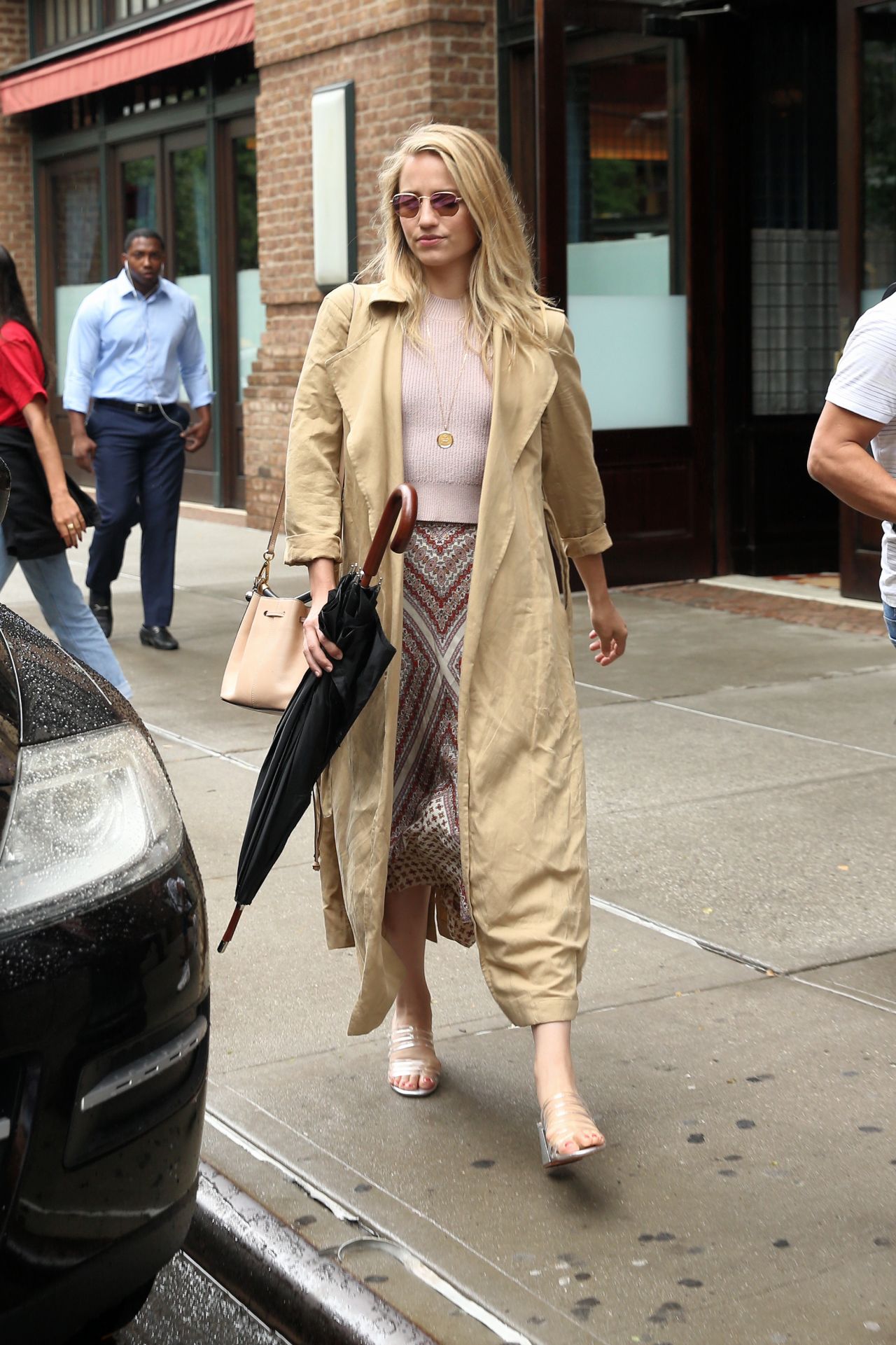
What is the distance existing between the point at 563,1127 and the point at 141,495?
20.2 feet

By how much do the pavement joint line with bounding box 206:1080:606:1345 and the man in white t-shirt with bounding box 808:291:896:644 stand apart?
1.64 meters

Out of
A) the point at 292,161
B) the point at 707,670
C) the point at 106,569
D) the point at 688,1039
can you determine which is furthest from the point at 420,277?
the point at 292,161

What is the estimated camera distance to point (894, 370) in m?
3.63

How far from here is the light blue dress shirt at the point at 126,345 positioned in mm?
8852

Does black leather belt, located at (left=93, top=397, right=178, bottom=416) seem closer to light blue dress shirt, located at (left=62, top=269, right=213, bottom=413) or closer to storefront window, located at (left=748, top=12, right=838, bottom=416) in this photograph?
light blue dress shirt, located at (left=62, top=269, right=213, bottom=413)

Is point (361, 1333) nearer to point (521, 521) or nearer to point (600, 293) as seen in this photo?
point (521, 521)

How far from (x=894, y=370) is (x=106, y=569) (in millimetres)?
5794

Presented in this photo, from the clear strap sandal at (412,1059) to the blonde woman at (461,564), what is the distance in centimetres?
21

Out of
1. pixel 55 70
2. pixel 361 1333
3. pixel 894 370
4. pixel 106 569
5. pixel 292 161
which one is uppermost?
pixel 55 70

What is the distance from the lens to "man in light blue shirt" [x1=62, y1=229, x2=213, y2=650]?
28.6 feet

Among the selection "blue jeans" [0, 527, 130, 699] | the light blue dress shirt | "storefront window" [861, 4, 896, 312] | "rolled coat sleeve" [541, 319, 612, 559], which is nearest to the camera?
"rolled coat sleeve" [541, 319, 612, 559]

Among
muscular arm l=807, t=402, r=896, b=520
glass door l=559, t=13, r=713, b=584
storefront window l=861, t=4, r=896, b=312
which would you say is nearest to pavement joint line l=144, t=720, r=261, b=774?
muscular arm l=807, t=402, r=896, b=520

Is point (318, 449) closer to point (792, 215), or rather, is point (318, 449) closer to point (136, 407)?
point (136, 407)

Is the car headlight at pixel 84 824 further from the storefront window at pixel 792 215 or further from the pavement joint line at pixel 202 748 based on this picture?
the storefront window at pixel 792 215
